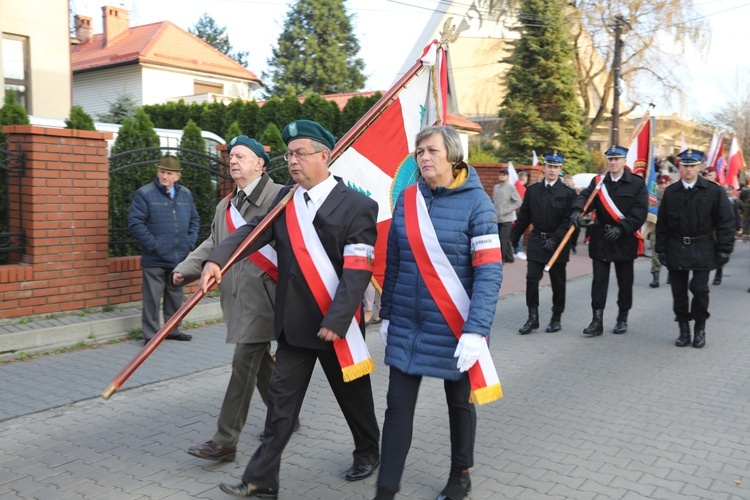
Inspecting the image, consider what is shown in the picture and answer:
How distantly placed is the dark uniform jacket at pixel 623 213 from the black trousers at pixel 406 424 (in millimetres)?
4840

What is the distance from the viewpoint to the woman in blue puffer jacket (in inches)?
137

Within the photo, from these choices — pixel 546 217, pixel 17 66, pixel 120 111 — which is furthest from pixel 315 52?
pixel 546 217

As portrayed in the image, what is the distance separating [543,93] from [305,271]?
27.6m

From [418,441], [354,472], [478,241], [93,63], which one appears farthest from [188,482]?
[93,63]

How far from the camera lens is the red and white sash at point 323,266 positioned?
3650 millimetres

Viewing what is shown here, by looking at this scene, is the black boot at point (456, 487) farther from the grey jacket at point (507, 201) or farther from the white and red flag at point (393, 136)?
the grey jacket at point (507, 201)

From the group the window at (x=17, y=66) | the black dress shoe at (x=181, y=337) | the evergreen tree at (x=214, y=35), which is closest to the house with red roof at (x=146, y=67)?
the window at (x=17, y=66)

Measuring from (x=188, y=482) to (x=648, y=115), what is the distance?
768 centimetres

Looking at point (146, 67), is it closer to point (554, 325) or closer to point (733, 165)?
point (733, 165)

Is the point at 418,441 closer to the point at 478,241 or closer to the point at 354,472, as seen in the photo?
the point at 354,472

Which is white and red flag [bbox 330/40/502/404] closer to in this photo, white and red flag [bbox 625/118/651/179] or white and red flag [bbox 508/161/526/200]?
white and red flag [bbox 625/118/651/179]

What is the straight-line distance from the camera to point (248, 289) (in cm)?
425

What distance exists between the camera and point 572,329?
871 centimetres

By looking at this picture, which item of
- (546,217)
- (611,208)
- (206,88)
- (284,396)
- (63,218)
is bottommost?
(284,396)
